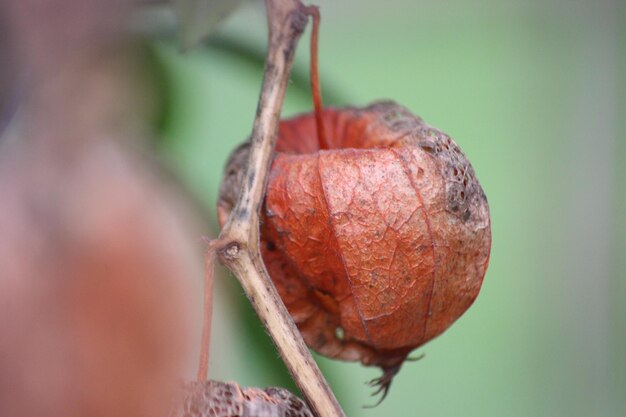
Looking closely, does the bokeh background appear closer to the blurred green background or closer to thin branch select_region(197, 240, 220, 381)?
the blurred green background

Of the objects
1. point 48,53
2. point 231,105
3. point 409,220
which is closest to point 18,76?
point 48,53

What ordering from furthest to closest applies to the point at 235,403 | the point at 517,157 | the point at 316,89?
the point at 517,157 → the point at 316,89 → the point at 235,403

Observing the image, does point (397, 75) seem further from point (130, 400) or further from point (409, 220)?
point (130, 400)

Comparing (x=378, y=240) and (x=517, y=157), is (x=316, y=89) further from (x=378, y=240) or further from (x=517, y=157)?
(x=517, y=157)

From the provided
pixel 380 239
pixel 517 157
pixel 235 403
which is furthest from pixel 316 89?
pixel 517 157

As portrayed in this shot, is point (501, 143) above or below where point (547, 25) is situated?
below

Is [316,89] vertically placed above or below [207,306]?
above

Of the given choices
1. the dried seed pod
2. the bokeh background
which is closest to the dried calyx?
the dried seed pod

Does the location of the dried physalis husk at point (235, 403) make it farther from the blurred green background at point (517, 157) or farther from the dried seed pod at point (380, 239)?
the blurred green background at point (517, 157)
